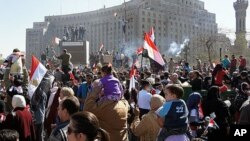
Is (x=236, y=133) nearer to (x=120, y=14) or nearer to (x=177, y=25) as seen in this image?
(x=120, y=14)

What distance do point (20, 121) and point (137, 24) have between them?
380 ft

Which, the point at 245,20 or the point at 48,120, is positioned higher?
the point at 245,20

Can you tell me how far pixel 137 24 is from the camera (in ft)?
401

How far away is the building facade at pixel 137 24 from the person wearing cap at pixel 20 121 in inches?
4237

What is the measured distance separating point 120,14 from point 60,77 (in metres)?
108

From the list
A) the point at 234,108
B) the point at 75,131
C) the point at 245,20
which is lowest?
the point at 234,108

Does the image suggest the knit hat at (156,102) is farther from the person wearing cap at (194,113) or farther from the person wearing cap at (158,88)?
the person wearing cap at (158,88)

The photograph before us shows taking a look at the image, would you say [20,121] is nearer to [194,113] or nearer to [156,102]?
[156,102]

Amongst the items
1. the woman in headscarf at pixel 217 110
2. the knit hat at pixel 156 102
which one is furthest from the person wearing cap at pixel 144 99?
the knit hat at pixel 156 102

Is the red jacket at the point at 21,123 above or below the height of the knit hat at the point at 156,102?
below

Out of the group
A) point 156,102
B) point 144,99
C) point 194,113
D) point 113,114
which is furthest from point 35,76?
point 194,113

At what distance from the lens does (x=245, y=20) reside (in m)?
115

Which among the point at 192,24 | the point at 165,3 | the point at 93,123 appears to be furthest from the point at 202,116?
the point at 192,24

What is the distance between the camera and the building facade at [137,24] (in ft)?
407
